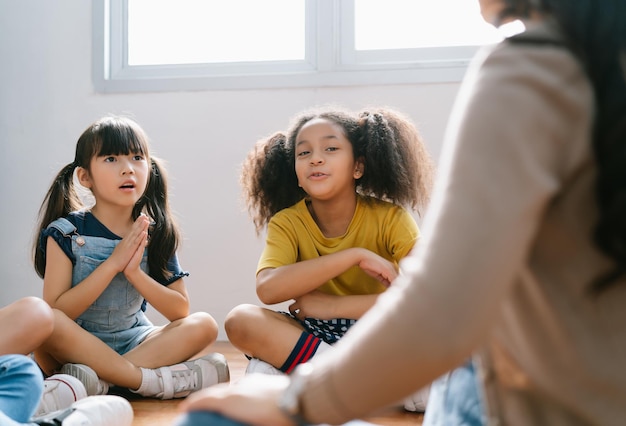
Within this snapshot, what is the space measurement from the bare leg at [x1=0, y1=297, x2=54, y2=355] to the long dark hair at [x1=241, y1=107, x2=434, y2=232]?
2.07ft

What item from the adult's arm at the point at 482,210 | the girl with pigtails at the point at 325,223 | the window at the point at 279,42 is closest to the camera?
the adult's arm at the point at 482,210

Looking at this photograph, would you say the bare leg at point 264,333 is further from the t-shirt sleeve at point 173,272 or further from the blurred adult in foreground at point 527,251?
the blurred adult in foreground at point 527,251

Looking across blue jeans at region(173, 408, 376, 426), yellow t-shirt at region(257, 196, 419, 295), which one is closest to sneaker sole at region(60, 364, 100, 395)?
yellow t-shirt at region(257, 196, 419, 295)

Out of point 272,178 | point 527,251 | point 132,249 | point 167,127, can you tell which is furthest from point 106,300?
point 527,251

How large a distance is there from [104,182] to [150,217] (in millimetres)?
168

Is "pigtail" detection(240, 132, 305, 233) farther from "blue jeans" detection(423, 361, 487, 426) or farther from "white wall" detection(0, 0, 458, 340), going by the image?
"blue jeans" detection(423, 361, 487, 426)

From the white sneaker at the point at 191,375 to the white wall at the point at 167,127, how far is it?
0.82 meters

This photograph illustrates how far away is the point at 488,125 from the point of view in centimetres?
37

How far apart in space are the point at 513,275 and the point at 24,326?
4.20ft

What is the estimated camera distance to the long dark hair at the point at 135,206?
68.8 inches

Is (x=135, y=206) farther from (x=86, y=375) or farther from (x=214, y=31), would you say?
(x=214, y=31)

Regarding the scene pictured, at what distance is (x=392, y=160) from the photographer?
67.3 inches

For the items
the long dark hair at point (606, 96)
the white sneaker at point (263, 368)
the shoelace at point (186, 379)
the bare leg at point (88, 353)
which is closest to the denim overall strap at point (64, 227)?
the bare leg at point (88, 353)

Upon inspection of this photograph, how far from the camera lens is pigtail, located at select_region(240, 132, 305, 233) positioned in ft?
5.94
